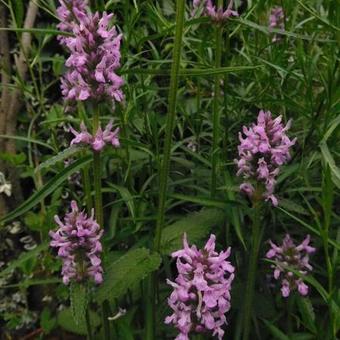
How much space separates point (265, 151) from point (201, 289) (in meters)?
0.33

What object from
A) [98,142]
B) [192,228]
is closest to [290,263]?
[192,228]

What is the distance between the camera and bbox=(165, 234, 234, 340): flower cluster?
4.32ft

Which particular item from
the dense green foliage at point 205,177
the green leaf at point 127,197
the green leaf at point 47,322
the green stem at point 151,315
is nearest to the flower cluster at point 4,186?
the dense green foliage at point 205,177

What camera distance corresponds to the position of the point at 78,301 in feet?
4.91

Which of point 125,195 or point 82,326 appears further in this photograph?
point 82,326

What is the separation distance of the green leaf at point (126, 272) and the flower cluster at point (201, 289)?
0.17 metres

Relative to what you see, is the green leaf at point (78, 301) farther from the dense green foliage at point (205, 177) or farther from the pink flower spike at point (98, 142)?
the pink flower spike at point (98, 142)

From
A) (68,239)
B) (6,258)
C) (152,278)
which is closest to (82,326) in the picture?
(152,278)

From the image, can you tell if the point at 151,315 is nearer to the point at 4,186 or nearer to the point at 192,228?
the point at 192,228

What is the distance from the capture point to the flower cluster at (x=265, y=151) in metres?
1.45

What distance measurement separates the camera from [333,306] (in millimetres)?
1456

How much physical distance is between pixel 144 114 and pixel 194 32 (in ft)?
1.72

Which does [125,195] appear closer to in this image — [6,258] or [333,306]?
[333,306]

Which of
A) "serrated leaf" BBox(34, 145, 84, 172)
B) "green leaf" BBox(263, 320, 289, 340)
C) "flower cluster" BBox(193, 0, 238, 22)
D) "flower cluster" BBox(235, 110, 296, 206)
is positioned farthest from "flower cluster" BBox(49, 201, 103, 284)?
"flower cluster" BBox(193, 0, 238, 22)
